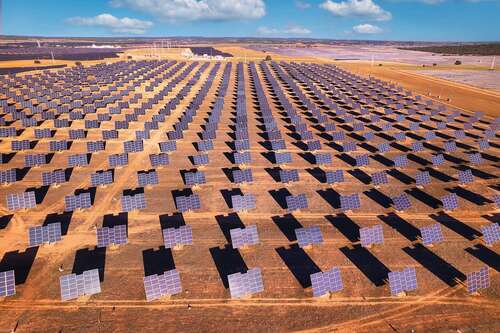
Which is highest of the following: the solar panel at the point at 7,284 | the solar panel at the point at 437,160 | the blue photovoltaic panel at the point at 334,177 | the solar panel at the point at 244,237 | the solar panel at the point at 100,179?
the solar panel at the point at 437,160

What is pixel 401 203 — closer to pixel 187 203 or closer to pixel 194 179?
pixel 187 203

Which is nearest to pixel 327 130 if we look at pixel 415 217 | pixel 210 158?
pixel 210 158

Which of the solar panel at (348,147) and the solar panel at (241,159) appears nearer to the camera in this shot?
the solar panel at (241,159)

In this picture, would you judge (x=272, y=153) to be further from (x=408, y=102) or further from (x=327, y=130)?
(x=408, y=102)

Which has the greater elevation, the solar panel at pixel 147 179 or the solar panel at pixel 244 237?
Result: the solar panel at pixel 147 179

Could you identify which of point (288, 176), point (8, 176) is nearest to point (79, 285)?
point (8, 176)

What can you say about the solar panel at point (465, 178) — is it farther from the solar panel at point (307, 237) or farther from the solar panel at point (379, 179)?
the solar panel at point (307, 237)

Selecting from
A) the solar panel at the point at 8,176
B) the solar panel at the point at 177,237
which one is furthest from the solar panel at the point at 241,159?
the solar panel at the point at 8,176
